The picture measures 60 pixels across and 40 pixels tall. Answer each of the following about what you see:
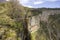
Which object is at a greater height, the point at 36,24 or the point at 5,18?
the point at 5,18

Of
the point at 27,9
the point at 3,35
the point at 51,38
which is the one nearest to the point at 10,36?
the point at 3,35

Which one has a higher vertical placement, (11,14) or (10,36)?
(11,14)

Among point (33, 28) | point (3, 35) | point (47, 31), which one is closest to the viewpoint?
point (3, 35)

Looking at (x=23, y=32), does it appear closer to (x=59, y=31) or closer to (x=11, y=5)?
(x=11, y=5)

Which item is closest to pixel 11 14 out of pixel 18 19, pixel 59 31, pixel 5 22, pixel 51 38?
pixel 18 19

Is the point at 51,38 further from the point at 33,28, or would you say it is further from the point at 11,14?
the point at 11,14

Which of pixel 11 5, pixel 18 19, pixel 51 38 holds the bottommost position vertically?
pixel 51 38

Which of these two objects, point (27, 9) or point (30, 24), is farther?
point (27, 9)

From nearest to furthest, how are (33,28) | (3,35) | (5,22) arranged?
1. (3,35)
2. (5,22)
3. (33,28)

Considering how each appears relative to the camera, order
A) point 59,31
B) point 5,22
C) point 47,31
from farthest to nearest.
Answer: point 59,31
point 47,31
point 5,22
